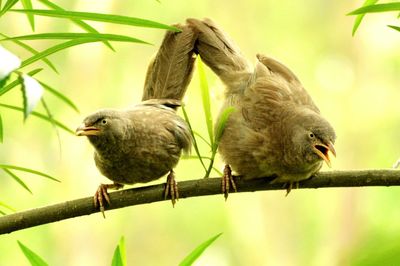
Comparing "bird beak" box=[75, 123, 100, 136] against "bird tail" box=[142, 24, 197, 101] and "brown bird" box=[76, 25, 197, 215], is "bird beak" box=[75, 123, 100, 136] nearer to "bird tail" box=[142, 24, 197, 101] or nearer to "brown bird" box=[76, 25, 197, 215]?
"brown bird" box=[76, 25, 197, 215]

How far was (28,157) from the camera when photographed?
1198cm

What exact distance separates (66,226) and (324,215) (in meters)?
5.39

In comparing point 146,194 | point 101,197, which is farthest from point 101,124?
point 146,194

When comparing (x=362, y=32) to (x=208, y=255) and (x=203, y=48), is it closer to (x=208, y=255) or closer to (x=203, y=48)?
(x=208, y=255)

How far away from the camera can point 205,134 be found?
12.0m

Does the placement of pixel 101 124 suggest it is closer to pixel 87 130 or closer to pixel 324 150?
pixel 87 130

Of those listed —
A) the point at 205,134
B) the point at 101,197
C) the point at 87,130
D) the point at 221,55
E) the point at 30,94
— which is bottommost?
the point at 205,134

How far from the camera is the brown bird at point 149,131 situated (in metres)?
2.74

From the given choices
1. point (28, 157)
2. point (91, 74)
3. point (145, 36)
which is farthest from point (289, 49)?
point (28, 157)

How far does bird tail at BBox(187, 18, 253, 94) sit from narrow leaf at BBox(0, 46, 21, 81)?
Result: 2409 millimetres

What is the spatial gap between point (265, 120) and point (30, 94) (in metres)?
2.23

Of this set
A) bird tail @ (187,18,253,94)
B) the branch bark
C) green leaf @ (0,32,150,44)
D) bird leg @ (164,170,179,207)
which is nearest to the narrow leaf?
green leaf @ (0,32,150,44)

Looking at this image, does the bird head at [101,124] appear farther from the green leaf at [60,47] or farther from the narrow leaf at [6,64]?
the narrow leaf at [6,64]

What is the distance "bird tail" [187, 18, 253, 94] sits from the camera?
10.6ft
